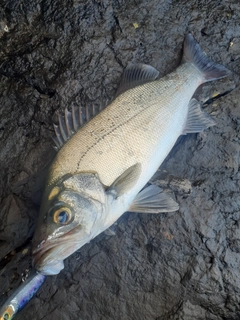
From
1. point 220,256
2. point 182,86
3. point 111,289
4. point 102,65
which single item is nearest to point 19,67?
point 102,65

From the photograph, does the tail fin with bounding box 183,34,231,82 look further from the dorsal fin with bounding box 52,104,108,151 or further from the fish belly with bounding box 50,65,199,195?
the dorsal fin with bounding box 52,104,108,151

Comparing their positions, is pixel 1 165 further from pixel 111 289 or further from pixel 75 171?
pixel 111 289

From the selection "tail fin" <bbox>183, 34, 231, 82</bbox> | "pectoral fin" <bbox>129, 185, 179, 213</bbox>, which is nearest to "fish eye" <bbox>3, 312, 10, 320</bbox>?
"pectoral fin" <bbox>129, 185, 179, 213</bbox>

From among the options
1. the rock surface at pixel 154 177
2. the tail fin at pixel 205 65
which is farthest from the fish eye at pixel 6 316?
the tail fin at pixel 205 65

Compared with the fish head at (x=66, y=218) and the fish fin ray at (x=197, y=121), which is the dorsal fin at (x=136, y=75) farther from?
the fish head at (x=66, y=218)

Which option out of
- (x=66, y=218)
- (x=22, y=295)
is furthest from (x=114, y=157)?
(x=22, y=295)

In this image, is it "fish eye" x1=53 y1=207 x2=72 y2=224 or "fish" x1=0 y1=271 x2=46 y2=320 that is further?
"fish" x1=0 y1=271 x2=46 y2=320
